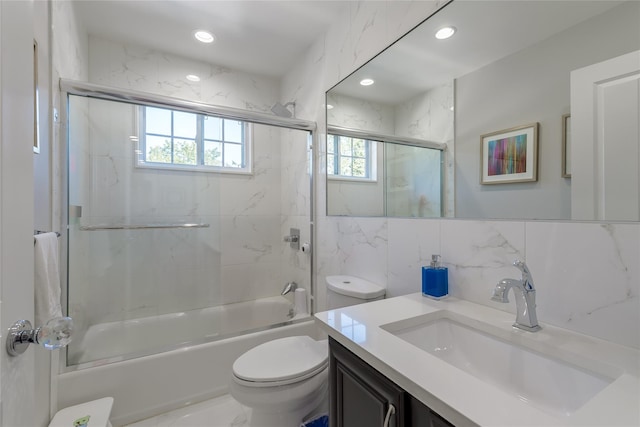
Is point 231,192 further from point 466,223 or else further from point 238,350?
point 466,223

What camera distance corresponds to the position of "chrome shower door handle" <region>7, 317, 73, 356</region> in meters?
0.51

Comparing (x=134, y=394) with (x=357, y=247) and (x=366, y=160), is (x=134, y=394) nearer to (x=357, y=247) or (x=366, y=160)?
(x=357, y=247)

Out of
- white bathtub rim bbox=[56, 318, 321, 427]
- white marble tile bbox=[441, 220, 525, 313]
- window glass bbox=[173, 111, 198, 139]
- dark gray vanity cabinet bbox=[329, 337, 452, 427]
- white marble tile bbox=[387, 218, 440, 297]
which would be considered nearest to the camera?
dark gray vanity cabinet bbox=[329, 337, 452, 427]

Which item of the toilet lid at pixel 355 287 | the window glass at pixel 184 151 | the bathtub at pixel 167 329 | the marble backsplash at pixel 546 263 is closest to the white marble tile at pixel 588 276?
the marble backsplash at pixel 546 263

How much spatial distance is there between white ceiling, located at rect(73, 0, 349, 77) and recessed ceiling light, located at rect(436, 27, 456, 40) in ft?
2.94

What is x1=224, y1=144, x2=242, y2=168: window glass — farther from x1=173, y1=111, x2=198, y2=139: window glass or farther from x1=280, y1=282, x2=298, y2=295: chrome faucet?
x1=280, y1=282, x2=298, y2=295: chrome faucet

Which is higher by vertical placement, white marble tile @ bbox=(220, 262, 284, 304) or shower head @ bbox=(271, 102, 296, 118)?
shower head @ bbox=(271, 102, 296, 118)

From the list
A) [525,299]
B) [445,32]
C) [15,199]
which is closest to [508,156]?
[525,299]

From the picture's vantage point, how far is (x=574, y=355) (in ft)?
2.25

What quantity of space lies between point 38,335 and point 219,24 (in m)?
2.24

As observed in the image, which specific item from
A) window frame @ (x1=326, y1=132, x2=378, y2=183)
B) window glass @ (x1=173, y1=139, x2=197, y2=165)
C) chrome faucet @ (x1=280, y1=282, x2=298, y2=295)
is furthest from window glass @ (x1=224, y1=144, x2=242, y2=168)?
chrome faucet @ (x1=280, y1=282, x2=298, y2=295)

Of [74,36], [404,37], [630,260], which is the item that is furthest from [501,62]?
[74,36]

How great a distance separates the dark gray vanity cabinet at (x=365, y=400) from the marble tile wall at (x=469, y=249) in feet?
1.88

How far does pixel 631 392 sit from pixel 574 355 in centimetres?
14
